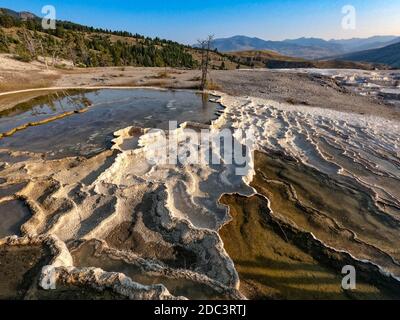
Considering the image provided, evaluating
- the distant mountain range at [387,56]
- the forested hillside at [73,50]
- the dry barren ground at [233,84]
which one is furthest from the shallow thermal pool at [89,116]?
the distant mountain range at [387,56]

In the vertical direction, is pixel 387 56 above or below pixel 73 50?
above

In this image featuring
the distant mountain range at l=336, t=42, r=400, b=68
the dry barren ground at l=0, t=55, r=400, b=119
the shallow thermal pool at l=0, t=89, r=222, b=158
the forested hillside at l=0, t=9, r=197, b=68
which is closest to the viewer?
the shallow thermal pool at l=0, t=89, r=222, b=158

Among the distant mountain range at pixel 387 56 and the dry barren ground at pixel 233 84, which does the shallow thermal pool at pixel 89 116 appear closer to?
the dry barren ground at pixel 233 84

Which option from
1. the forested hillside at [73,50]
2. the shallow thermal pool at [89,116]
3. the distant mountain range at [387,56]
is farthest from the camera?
the distant mountain range at [387,56]

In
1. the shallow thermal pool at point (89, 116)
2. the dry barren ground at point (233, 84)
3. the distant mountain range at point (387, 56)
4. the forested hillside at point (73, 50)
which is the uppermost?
the distant mountain range at point (387, 56)

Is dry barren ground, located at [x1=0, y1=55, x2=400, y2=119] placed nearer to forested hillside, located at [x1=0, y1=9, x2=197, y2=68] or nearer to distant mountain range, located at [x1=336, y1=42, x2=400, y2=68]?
forested hillside, located at [x1=0, y1=9, x2=197, y2=68]

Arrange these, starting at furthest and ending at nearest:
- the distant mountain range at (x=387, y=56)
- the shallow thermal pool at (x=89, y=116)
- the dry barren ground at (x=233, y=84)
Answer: the distant mountain range at (x=387, y=56), the dry barren ground at (x=233, y=84), the shallow thermal pool at (x=89, y=116)

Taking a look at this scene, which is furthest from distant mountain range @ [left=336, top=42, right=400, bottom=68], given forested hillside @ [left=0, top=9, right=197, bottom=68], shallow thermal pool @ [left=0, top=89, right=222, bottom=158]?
shallow thermal pool @ [left=0, top=89, right=222, bottom=158]

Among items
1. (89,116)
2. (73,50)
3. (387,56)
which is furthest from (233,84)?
(387,56)

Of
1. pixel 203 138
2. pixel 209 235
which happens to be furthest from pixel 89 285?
pixel 203 138

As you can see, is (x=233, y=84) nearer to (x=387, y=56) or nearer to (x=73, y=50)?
(x=73, y=50)

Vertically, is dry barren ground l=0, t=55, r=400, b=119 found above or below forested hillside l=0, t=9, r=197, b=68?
below
